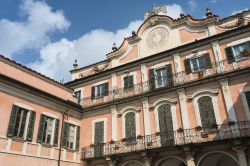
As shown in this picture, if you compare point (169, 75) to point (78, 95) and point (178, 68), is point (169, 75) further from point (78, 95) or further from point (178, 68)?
point (78, 95)

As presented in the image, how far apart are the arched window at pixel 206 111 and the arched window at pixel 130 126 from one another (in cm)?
493

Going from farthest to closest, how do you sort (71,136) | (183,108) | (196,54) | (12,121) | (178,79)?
(71,136) < (196,54) < (178,79) < (183,108) < (12,121)

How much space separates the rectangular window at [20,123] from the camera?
15.6 metres

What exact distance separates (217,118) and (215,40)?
5.51m

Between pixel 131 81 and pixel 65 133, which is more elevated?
pixel 131 81

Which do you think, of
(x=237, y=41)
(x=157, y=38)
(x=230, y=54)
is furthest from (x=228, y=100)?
(x=157, y=38)

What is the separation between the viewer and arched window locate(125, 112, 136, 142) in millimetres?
18625

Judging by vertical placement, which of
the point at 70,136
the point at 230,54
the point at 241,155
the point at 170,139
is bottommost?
the point at 241,155

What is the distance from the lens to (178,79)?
18.3m

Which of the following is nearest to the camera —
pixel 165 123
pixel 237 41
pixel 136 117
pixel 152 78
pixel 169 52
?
pixel 237 41

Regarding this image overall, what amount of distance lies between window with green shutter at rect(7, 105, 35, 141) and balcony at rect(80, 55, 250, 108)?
5.76m

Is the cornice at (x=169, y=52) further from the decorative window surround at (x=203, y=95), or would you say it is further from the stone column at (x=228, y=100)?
the decorative window surround at (x=203, y=95)

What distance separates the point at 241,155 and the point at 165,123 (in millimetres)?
5143

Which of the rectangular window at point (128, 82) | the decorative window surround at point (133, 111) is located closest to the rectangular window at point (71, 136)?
the decorative window surround at point (133, 111)
